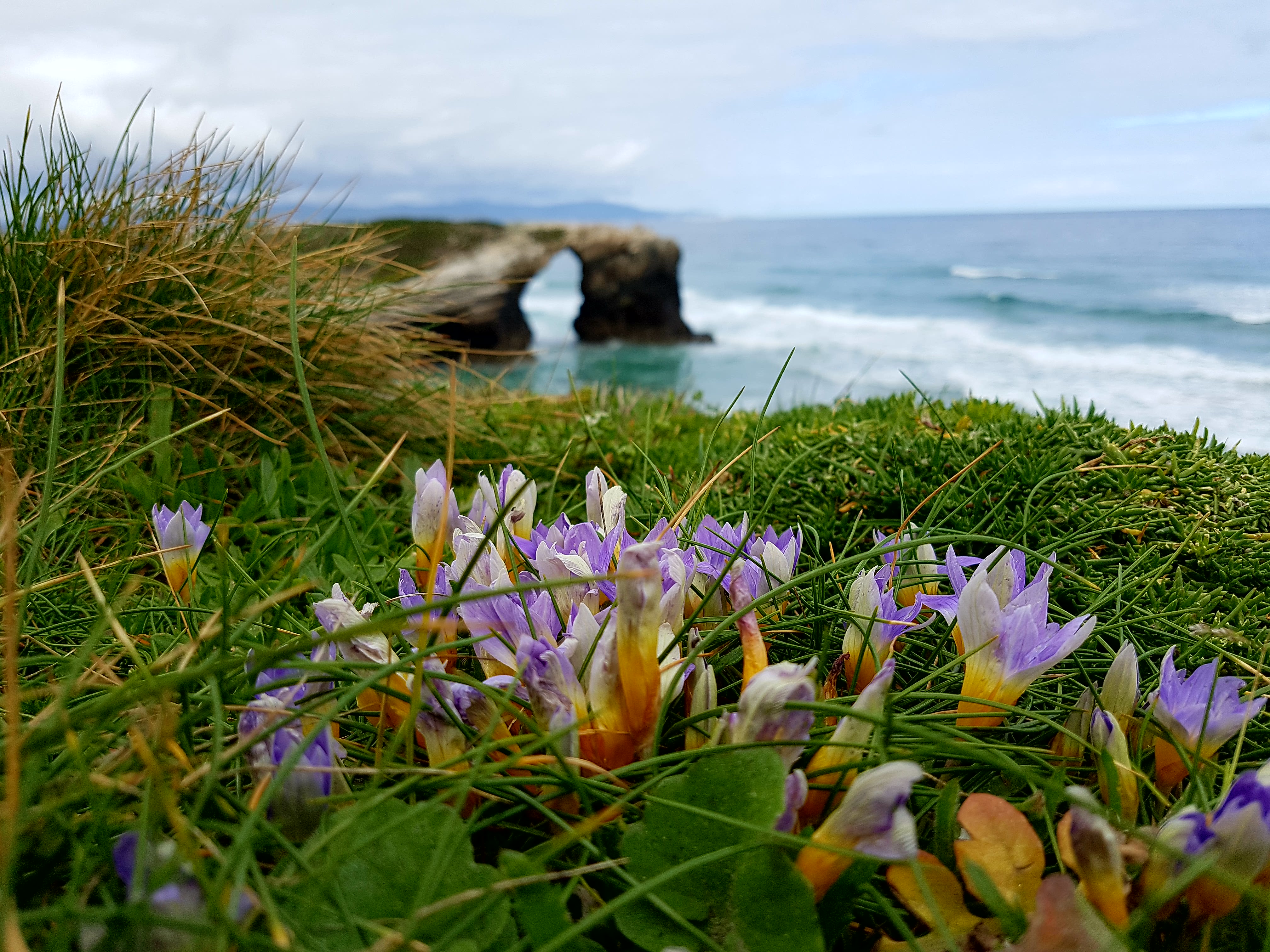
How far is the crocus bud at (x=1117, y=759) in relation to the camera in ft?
3.04

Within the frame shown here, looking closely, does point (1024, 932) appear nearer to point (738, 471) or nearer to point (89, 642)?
point (89, 642)

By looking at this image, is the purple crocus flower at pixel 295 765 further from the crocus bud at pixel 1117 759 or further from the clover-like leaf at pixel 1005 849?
the crocus bud at pixel 1117 759

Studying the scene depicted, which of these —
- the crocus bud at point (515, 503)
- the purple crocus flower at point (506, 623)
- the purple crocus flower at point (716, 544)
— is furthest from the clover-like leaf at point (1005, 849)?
the crocus bud at point (515, 503)

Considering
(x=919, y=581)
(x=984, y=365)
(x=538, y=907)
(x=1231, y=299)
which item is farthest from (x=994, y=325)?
(x=538, y=907)

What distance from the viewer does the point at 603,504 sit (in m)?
1.25

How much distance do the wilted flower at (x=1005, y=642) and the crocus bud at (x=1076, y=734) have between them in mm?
89

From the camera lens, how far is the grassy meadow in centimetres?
71

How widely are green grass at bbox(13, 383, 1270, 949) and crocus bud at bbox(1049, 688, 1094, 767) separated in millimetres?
25

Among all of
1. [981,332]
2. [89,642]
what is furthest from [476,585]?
[981,332]

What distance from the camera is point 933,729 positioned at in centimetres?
100

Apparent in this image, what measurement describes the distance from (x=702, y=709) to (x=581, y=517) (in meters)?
1.37

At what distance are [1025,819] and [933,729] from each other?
0.60 ft

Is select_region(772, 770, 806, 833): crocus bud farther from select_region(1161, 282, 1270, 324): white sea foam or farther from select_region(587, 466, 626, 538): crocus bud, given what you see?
select_region(1161, 282, 1270, 324): white sea foam

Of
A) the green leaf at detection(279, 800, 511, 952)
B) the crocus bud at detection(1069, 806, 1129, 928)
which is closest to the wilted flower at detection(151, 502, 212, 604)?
the green leaf at detection(279, 800, 511, 952)
